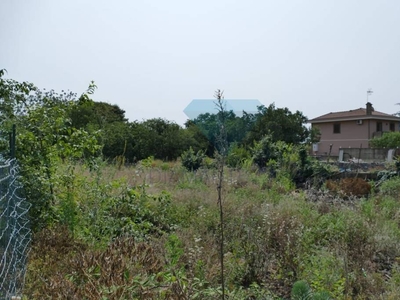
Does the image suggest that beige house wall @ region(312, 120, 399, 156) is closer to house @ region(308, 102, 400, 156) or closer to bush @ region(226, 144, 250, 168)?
house @ region(308, 102, 400, 156)

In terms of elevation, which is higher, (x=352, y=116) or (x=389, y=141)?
(x=352, y=116)

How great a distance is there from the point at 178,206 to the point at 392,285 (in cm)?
334

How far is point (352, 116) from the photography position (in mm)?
34031

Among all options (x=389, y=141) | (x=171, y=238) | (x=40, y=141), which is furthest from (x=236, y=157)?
(x=389, y=141)

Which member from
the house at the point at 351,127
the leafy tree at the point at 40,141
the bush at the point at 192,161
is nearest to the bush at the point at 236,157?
the bush at the point at 192,161

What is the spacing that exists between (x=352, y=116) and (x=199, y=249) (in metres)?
32.9

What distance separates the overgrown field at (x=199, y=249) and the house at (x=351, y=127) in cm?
2778

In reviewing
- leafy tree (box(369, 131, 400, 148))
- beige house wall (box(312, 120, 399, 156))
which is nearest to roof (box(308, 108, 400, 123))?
beige house wall (box(312, 120, 399, 156))

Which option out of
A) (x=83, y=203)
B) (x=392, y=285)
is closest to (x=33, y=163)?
(x=83, y=203)

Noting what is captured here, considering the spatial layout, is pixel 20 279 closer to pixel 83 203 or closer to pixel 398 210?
pixel 83 203

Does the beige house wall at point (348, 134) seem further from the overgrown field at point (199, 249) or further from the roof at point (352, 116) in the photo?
the overgrown field at point (199, 249)

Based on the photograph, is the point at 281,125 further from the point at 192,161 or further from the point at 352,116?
the point at 192,161

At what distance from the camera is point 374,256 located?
185 inches

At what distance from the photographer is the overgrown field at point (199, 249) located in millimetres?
2779
